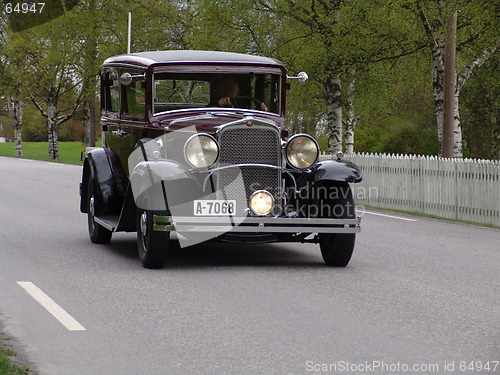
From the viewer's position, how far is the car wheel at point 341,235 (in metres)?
9.90

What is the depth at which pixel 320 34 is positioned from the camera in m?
27.2

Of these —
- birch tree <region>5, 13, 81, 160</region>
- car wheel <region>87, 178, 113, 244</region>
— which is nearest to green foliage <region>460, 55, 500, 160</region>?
birch tree <region>5, 13, 81, 160</region>

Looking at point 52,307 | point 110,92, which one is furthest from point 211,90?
point 52,307

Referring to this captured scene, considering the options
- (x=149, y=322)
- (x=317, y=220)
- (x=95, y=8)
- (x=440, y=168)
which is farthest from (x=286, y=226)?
(x=95, y=8)

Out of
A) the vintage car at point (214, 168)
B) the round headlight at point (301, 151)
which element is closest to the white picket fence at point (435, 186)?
the vintage car at point (214, 168)

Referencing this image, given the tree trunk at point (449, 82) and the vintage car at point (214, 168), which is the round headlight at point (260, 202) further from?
the tree trunk at point (449, 82)

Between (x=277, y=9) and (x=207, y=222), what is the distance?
21.1 metres

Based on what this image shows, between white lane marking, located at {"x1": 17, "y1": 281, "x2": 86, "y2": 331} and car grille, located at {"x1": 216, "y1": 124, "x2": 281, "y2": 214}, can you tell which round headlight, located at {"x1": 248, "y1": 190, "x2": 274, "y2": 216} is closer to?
car grille, located at {"x1": 216, "y1": 124, "x2": 281, "y2": 214}

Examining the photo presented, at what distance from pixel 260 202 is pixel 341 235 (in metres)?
0.93

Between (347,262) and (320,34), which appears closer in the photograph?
(347,262)

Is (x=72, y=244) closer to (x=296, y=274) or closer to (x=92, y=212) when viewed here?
(x=92, y=212)

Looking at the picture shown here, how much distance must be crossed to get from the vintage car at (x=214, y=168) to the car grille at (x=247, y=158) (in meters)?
0.01

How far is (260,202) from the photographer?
9.73m

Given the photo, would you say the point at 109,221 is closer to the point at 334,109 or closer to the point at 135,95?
the point at 135,95
